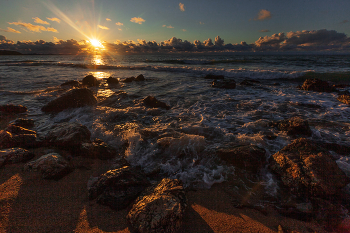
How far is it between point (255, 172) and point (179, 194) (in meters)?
1.71

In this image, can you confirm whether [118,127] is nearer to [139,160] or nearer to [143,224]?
[139,160]

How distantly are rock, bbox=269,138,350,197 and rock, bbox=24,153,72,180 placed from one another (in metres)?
3.91

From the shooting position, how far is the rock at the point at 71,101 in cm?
605

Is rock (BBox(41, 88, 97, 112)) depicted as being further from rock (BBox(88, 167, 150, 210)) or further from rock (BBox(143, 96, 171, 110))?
rock (BBox(88, 167, 150, 210))

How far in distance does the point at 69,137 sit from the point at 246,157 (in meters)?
4.00

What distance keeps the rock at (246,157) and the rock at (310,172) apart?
29cm

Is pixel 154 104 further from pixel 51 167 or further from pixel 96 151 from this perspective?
pixel 51 167

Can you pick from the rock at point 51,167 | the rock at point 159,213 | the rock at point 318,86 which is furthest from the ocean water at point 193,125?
the rock at point 318,86

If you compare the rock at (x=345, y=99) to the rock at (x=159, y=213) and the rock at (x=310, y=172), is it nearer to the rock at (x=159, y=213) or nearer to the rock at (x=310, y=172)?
the rock at (x=310, y=172)

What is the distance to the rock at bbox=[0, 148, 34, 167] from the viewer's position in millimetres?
2854

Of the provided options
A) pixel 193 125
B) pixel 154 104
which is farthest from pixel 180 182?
pixel 154 104

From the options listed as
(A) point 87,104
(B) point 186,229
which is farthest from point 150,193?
(A) point 87,104

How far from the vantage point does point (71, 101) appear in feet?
20.8

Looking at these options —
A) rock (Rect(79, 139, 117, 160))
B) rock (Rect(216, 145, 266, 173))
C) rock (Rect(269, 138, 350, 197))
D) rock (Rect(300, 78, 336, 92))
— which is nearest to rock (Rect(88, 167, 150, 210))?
rock (Rect(79, 139, 117, 160))
